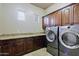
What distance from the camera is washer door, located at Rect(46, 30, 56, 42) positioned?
5.99 feet

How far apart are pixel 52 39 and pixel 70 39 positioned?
0.33 m

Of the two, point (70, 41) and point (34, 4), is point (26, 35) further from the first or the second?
point (70, 41)

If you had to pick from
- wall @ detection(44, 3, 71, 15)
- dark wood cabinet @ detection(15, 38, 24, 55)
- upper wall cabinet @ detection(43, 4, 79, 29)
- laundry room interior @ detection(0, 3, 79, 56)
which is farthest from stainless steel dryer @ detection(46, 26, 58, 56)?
dark wood cabinet @ detection(15, 38, 24, 55)

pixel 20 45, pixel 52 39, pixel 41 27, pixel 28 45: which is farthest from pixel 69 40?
pixel 20 45

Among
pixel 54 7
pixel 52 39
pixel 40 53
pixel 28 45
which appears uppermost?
pixel 54 7

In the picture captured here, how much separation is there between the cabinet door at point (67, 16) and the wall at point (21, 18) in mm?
381

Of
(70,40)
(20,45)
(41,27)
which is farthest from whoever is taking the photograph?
(20,45)

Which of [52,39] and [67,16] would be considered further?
[52,39]

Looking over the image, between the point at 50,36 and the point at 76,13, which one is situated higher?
the point at 76,13

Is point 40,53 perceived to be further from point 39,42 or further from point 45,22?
point 45,22

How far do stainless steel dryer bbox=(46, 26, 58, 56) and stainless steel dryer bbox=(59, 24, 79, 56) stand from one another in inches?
3.1

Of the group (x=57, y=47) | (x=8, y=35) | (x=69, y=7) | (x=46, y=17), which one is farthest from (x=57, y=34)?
(x=8, y=35)

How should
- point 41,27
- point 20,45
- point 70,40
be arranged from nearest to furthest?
point 70,40 < point 41,27 < point 20,45

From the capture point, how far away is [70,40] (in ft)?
5.52
